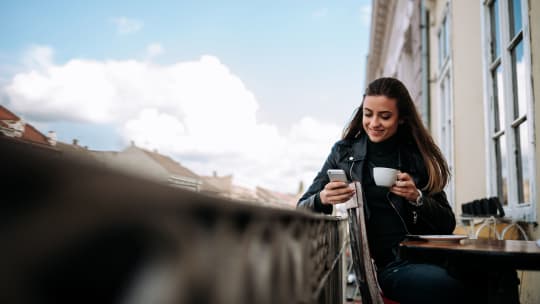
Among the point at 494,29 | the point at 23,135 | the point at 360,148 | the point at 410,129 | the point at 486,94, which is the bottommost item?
the point at 23,135

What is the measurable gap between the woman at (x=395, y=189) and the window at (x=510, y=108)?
1.00 metres

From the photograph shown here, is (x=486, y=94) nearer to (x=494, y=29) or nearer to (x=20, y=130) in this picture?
(x=494, y=29)

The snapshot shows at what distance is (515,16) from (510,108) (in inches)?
27.7

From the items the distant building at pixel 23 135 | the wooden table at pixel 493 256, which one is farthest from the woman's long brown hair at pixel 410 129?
the distant building at pixel 23 135

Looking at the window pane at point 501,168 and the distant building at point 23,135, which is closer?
the distant building at point 23,135

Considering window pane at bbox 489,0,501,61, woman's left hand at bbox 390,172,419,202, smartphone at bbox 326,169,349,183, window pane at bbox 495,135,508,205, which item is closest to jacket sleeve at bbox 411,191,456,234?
woman's left hand at bbox 390,172,419,202

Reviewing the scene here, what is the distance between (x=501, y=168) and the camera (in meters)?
4.14

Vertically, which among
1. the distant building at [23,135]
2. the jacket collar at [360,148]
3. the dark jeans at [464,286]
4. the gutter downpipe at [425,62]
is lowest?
the dark jeans at [464,286]

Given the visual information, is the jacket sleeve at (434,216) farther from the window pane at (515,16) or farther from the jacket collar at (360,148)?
the window pane at (515,16)

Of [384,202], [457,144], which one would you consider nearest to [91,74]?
[457,144]

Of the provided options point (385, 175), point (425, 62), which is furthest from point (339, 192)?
point (425, 62)

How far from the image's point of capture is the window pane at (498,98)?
4.05 metres

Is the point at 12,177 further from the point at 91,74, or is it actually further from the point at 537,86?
A: the point at 91,74

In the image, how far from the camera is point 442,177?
2.34 m
